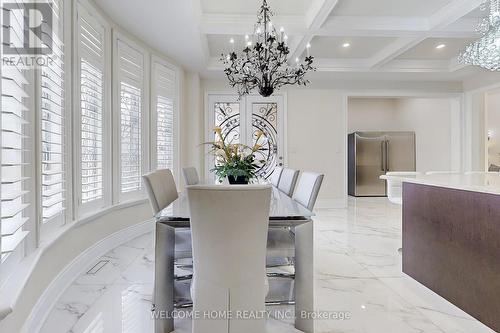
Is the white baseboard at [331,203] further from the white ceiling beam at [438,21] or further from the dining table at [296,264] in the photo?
the dining table at [296,264]

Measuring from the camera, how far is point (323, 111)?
19.3 ft

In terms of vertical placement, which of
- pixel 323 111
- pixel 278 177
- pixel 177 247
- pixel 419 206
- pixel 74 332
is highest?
pixel 323 111

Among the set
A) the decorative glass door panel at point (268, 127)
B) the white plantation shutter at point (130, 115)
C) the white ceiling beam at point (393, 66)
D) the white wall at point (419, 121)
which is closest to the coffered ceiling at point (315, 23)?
the white plantation shutter at point (130, 115)

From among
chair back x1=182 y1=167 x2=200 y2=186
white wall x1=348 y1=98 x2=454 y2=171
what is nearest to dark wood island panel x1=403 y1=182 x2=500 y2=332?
chair back x1=182 y1=167 x2=200 y2=186

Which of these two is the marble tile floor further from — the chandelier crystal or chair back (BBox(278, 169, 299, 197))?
the chandelier crystal

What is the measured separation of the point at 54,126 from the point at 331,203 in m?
4.94

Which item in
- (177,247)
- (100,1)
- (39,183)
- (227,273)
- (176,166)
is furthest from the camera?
(176,166)

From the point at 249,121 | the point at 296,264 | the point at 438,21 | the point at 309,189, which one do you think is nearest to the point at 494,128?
the point at 438,21

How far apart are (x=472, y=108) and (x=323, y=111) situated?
2.94 meters

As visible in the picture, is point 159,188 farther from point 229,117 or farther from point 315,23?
point 229,117

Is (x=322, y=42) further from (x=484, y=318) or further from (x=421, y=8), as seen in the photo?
(x=484, y=318)

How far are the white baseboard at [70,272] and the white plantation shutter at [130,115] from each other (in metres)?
0.53

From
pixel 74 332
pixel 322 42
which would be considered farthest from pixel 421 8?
pixel 74 332

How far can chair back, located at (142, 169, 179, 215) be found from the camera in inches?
68.5
